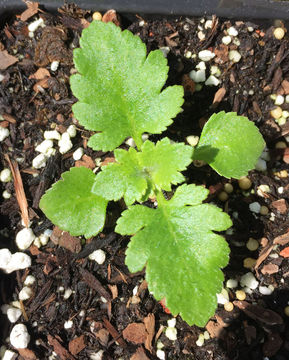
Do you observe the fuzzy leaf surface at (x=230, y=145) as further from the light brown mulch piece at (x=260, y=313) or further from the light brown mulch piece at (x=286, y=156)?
the light brown mulch piece at (x=260, y=313)

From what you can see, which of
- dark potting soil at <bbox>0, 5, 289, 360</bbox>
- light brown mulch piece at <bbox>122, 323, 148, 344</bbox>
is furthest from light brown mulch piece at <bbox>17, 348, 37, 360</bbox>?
light brown mulch piece at <bbox>122, 323, 148, 344</bbox>

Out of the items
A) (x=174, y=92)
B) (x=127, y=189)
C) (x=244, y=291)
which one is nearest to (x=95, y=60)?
(x=174, y=92)

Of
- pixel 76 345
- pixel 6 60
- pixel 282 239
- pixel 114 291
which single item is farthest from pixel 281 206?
pixel 6 60

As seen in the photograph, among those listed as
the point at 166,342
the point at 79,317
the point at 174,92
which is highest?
the point at 174,92

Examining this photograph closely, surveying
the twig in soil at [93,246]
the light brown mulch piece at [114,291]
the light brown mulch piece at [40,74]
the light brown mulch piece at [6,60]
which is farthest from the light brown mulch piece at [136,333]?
the light brown mulch piece at [6,60]

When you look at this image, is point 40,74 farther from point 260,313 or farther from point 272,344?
point 272,344

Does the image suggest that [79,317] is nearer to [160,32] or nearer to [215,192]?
[215,192]
